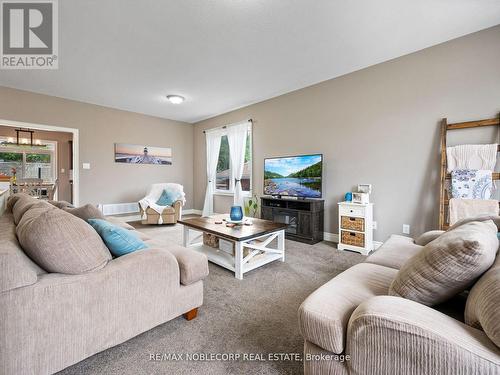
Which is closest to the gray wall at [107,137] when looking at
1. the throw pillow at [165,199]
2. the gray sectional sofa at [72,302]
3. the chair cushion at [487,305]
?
the throw pillow at [165,199]

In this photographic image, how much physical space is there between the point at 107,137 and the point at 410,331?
580 cm

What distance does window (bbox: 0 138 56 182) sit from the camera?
676cm

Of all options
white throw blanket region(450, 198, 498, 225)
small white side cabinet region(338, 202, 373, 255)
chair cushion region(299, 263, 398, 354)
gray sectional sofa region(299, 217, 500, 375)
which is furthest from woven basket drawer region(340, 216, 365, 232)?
gray sectional sofa region(299, 217, 500, 375)

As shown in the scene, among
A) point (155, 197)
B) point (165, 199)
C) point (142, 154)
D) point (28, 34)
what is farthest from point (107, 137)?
point (28, 34)

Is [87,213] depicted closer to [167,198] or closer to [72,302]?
[72,302]

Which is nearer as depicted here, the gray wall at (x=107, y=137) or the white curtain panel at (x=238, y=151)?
the gray wall at (x=107, y=137)

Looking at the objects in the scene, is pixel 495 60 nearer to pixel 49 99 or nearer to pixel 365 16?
pixel 365 16

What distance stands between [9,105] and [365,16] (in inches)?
219

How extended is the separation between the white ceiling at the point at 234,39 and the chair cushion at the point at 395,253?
2173 millimetres

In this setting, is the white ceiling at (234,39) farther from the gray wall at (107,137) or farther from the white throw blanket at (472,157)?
the white throw blanket at (472,157)

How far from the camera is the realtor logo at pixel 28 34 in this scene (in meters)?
2.15

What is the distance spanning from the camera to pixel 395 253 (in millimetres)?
1762

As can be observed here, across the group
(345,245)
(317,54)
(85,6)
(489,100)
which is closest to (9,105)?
(85,6)

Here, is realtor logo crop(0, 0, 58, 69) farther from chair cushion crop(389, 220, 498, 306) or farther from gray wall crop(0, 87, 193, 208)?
chair cushion crop(389, 220, 498, 306)
